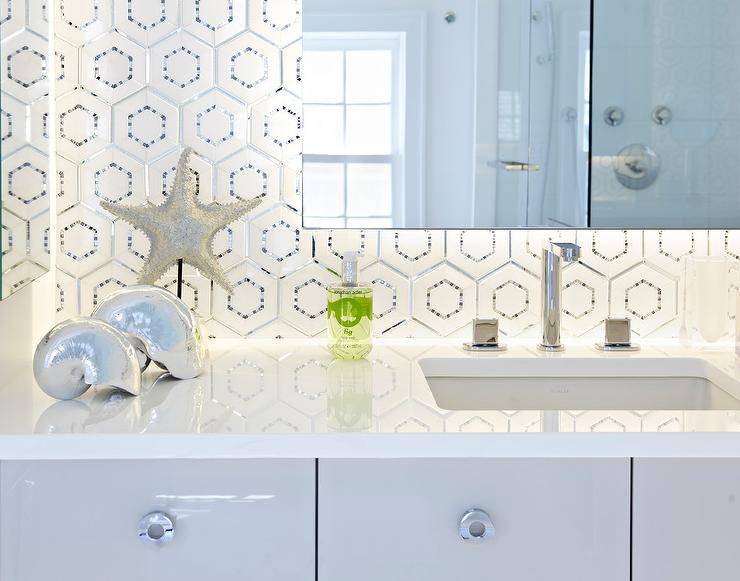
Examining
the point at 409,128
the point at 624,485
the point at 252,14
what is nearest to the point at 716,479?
the point at 624,485

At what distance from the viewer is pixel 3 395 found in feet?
4.54

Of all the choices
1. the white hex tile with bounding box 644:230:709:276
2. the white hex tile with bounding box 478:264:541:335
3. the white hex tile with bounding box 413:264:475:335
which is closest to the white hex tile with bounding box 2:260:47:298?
the white hex tile with bounding box 413:264:475:335

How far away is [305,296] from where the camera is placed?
1.76 metres

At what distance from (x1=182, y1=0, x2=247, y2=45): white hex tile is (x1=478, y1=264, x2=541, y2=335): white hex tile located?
1.99 ft

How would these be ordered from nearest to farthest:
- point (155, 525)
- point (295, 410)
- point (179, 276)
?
point (155, 525), point (295, 410), point (179, 276)

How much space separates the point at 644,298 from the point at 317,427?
0.79 metres

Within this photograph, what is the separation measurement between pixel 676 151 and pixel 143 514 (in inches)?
42.7

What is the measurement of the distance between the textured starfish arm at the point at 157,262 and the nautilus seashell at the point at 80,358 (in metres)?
0.29

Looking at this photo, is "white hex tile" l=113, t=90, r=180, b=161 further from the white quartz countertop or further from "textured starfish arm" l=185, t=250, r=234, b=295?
the white quartz countertop

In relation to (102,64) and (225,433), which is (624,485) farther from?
(102,64)

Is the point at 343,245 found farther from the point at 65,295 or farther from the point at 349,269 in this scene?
the point at 65,295

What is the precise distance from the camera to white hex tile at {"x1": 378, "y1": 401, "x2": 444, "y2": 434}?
1.20m

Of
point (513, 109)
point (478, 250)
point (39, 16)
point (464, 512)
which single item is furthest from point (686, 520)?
point (39, 16)

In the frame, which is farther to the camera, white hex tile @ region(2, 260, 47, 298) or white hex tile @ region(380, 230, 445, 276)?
white hex tile @ region(380, 230, 445, 276)
